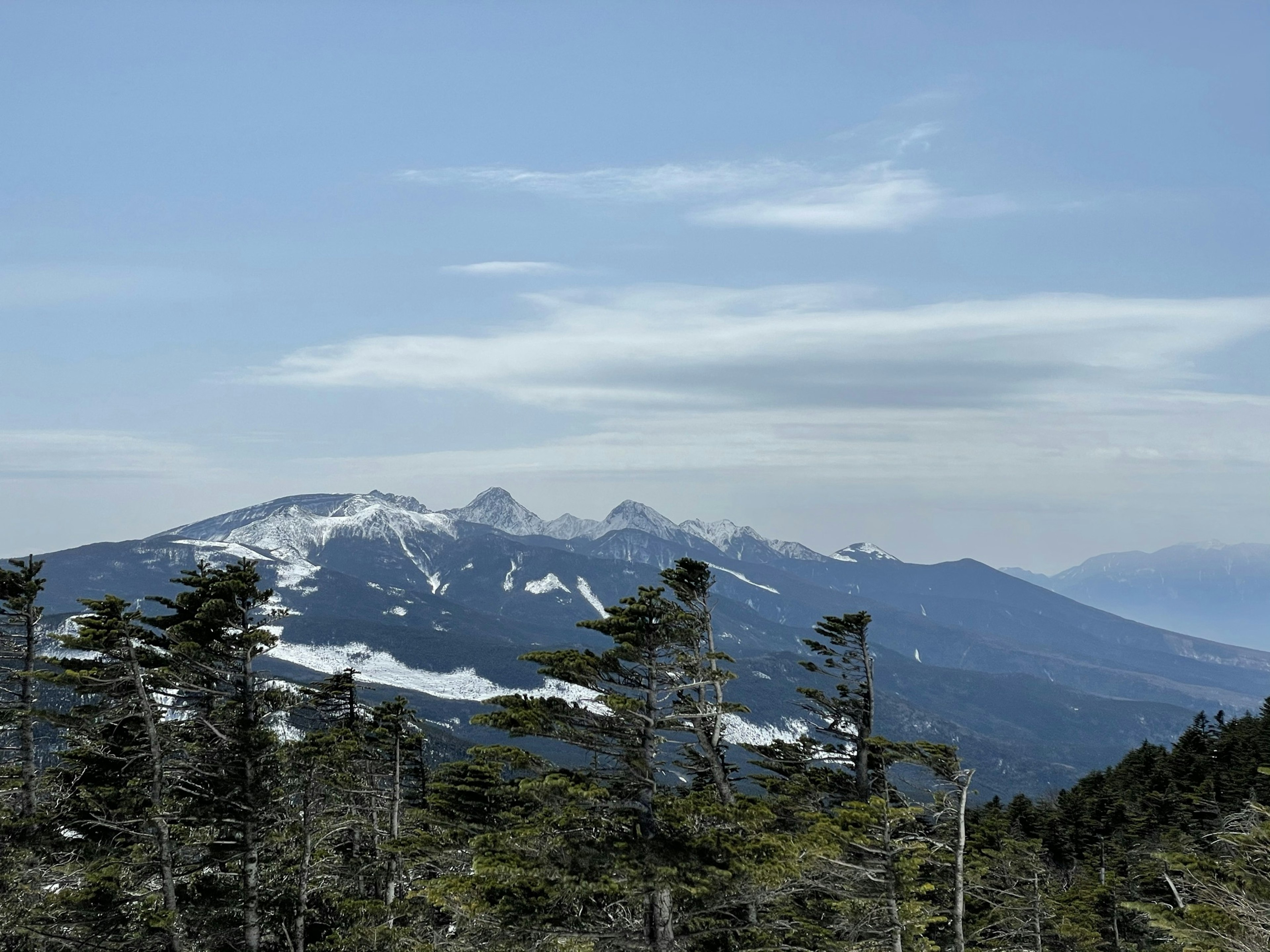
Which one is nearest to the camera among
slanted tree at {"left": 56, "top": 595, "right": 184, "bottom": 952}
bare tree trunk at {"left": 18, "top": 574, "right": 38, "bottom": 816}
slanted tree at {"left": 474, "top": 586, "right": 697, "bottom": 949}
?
slanted tree at {"left": 474, "top": 586, "right": 697, "bottom": 949}

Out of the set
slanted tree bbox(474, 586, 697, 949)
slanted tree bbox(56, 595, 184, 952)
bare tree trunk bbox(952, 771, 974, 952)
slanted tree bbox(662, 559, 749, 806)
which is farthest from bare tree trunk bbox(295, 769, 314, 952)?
bare tree trunk bbox(952, 771, 974, 952)

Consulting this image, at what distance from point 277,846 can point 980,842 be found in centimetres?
3477

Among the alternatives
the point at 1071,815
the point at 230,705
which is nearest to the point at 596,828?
the point at 230,705

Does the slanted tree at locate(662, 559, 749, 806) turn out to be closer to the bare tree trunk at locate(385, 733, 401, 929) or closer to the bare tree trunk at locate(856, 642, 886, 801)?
the bare tree trunk at locate(856, 642, 886, 801)

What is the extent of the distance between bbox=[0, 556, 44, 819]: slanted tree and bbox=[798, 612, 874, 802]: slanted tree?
26.6 metres

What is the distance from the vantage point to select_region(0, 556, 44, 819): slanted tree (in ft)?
88.3

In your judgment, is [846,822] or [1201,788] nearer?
[846,822]

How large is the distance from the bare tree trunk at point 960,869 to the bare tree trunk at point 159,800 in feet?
73.0

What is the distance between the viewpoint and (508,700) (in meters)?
19.1

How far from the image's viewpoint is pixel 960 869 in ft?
79.9

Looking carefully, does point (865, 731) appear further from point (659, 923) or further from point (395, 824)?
point (395, 824)

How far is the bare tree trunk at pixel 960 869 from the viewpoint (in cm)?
2375

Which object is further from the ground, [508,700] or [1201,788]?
[508,700]

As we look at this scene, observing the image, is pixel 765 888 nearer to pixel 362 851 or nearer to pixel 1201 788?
pixel 362 851
